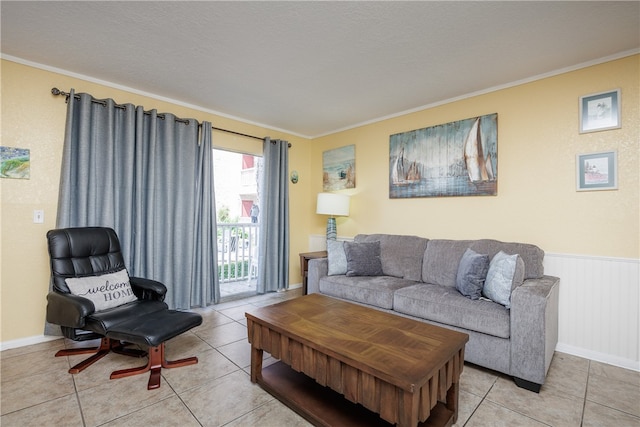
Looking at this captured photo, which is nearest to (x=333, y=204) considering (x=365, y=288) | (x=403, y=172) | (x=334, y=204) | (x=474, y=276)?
(x=334, y=204)

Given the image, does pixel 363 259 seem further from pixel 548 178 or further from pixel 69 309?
pixel 69 309

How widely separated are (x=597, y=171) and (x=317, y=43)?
2.56 meters

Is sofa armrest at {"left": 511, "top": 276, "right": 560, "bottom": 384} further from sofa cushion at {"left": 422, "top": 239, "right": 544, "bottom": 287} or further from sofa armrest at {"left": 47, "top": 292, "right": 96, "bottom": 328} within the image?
sofa armrest at {"left": 47, "top": 292, "right": 96, "bottom": 328}

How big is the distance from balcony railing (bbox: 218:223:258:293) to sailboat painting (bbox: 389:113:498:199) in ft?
7.69

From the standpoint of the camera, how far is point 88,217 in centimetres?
277

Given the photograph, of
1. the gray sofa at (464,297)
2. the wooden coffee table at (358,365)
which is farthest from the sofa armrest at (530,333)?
the wooden coffee table at (358,365)

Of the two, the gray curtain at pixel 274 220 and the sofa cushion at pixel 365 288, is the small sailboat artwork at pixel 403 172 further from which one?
the gray curtain at pixel 274 220

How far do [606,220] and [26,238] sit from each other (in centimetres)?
501

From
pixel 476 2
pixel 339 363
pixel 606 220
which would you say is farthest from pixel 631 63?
pixel 339 363

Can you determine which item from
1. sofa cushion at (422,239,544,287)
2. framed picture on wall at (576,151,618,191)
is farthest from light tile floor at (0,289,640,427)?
framed picture on wall at (576,151,618,191)

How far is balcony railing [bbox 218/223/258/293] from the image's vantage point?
4496 millimetres

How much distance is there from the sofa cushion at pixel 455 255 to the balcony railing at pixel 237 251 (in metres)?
2.73

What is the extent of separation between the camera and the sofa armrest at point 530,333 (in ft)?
6.28

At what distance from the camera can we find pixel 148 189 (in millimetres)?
3172
